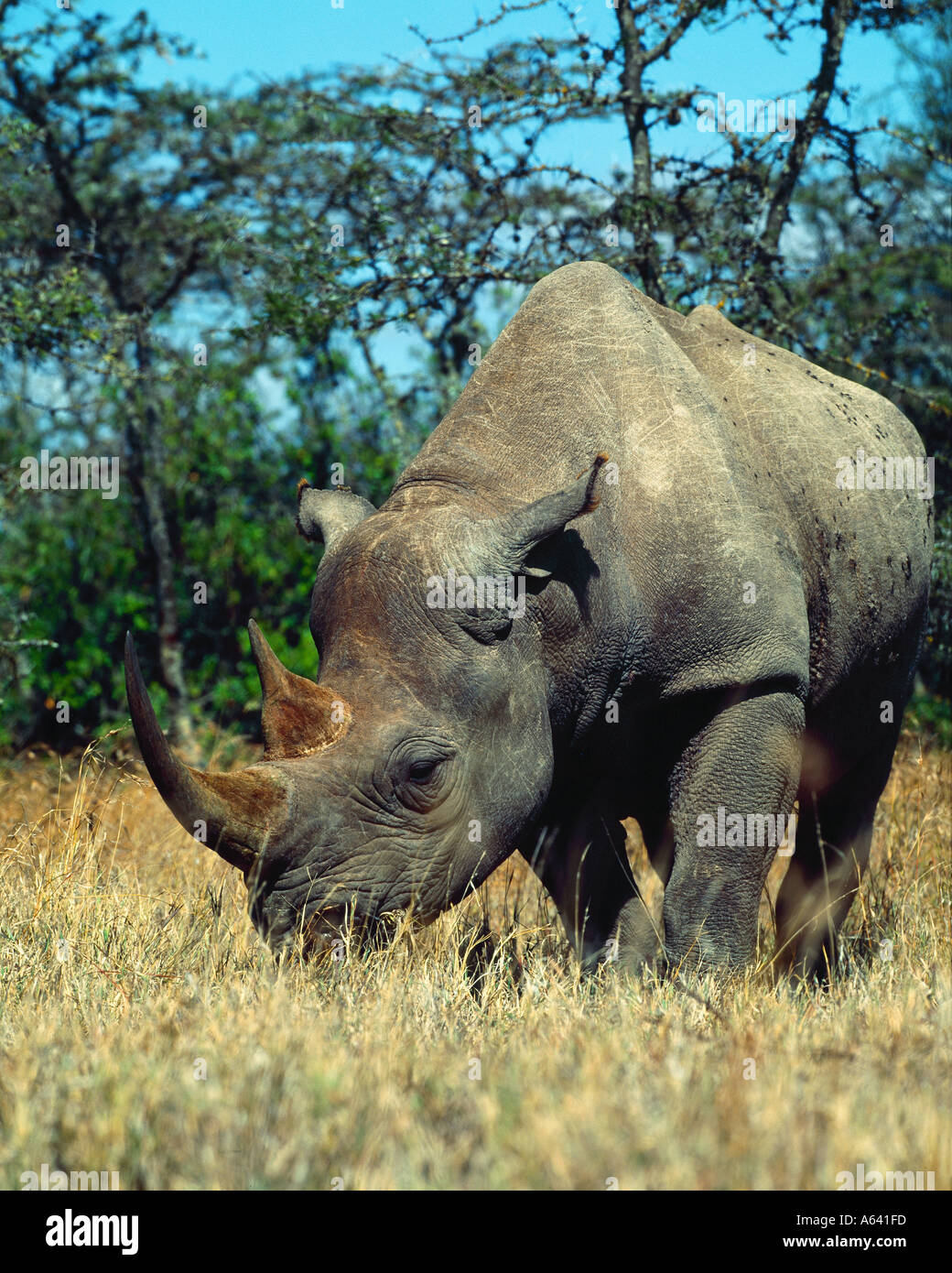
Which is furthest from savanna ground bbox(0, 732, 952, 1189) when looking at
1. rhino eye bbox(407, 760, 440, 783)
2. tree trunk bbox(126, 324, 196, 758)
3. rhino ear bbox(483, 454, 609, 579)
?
tree trunk bbox(126, 324, 196, 758)

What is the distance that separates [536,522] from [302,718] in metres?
0.91

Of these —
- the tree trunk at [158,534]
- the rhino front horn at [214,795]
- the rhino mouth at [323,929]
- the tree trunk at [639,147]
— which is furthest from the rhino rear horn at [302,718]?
the tree trunk at [158,534]

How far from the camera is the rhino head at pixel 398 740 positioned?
11.8 ft

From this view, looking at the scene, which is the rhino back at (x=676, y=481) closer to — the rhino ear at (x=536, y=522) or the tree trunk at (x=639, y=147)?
the rhino ear at (x=536, y=522)

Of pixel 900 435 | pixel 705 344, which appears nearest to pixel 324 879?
pixel 705 344

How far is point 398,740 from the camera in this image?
3.78m

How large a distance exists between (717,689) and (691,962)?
896mm

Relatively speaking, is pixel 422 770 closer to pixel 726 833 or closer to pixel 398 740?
pixel 398 740

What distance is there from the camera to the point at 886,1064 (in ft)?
9.37

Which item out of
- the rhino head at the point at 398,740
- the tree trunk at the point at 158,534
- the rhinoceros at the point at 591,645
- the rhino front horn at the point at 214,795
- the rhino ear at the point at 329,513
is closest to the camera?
the rhino front horn at the point at 214,795

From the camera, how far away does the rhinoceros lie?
3.76 metres

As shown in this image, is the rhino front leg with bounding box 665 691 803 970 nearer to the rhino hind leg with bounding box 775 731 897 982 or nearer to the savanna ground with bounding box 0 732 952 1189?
the savanna ground with bounding box 0 732 952 1189

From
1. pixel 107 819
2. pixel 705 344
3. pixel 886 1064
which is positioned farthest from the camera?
pixel 107 819
